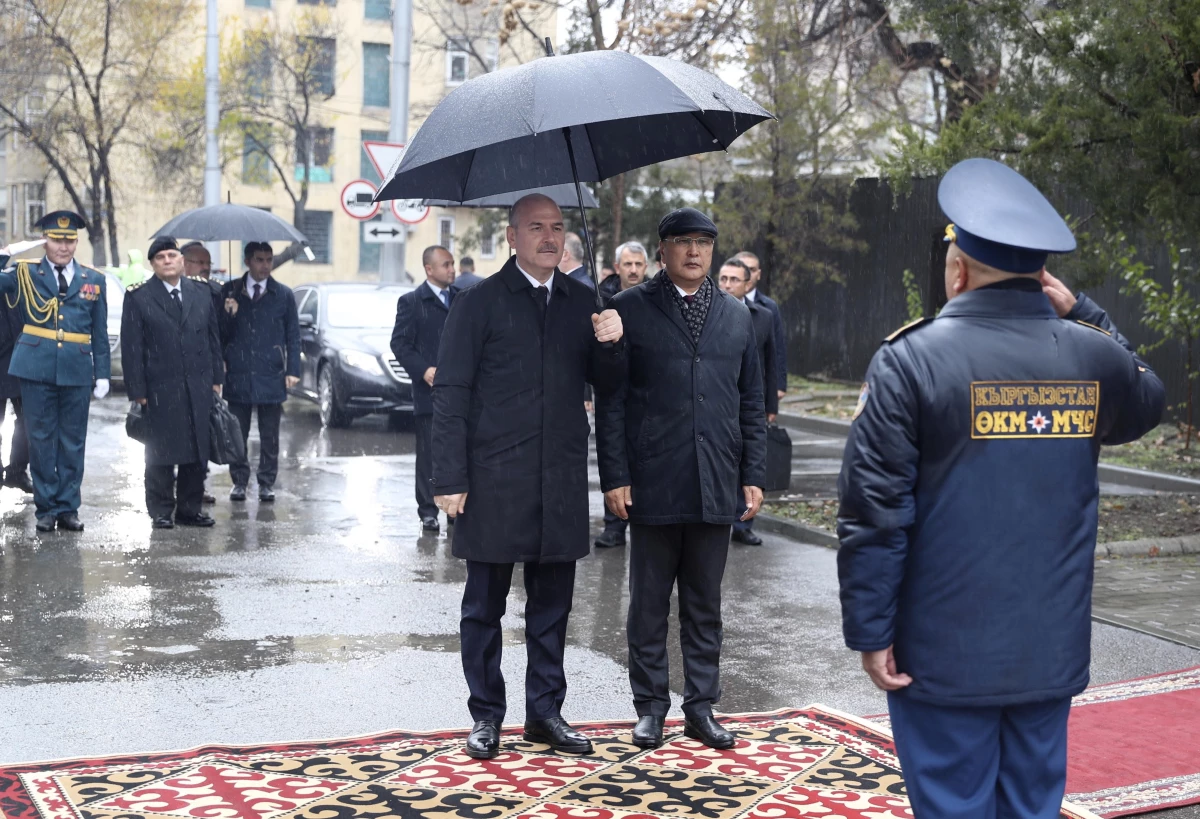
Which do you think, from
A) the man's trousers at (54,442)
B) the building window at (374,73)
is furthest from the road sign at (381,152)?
the building window at (374,73)

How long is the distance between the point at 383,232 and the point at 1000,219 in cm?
1603

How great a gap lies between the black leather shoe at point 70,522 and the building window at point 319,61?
3597 cm

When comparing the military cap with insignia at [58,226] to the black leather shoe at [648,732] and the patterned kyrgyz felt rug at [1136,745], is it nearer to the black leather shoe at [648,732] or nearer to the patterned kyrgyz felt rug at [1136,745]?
the black leather shoe at [648,732]

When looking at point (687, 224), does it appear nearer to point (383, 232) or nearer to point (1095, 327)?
point (1095, 327)

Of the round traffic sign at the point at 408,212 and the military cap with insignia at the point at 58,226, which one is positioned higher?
the round traffic sign at the point at 408,212

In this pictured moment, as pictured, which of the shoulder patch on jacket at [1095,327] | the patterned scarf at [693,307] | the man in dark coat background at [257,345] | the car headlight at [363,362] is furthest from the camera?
the car headlight at [363,362]

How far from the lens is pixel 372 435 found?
16844 mm

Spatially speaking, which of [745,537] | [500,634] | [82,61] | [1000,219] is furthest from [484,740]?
[82,61]

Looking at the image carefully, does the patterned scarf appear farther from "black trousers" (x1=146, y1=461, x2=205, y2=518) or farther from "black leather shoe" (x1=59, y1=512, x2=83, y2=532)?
"black leather shoe" (x1=59, y1=512, x2=83, y2=532)

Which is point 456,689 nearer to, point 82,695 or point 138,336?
point 82,695

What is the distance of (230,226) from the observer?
470 inches

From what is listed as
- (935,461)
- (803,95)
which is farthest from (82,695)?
(803,95)

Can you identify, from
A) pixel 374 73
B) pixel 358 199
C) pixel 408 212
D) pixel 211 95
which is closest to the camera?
pixel 408 212

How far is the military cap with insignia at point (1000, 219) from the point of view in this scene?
3.59 metres
